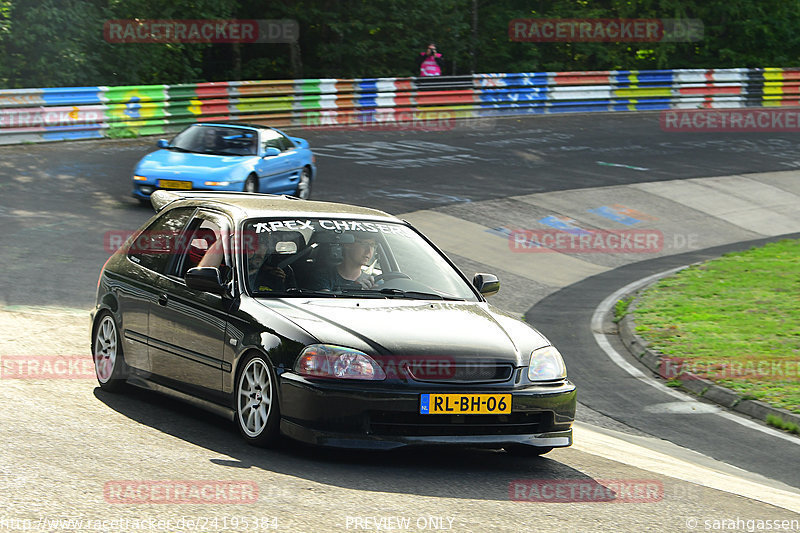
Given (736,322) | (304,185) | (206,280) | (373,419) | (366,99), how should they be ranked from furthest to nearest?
1. (366,99)
2. (304,185)
3. (736,322)
4. (206,280)
5. (373,419)

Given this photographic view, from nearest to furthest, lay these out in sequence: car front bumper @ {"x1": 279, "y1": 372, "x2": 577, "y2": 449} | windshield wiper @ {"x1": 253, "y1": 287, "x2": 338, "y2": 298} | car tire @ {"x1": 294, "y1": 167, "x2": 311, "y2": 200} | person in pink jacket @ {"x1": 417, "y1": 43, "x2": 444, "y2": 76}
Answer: car front bumper @ {"x1": 279, "y1": 372, "x2": 577, "y2": 449} → windshield wiper @ {"x1": 253, "y1": 287, "x2": 338, "y2": 298} → car tire @ {"x1": 294, "y1": 167, "x2": 311, "y2": 200} → person in pink jacket @ {"x1": 417, "y1": 43, "x2": 444, "y2": 76}

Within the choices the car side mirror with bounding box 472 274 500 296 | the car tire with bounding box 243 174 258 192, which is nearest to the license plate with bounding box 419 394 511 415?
the car side mirror with bounding box 472 274 500 296

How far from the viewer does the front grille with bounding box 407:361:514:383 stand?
6465 mm

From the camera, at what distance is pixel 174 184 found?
675 inches

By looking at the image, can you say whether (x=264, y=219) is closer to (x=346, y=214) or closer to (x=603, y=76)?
(x=346, y=214)

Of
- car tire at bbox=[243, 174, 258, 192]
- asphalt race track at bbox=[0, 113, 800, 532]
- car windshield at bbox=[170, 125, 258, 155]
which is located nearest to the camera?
asphalt race track at bbox=[0, 113, 800, 532]

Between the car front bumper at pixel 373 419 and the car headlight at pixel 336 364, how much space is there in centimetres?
6

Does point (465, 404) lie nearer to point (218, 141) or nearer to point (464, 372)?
point (464, 372)

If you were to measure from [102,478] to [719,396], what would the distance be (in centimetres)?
679

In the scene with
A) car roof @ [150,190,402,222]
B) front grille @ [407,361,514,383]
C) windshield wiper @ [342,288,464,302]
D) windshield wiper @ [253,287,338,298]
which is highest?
car roof @ [150,190,402,222]

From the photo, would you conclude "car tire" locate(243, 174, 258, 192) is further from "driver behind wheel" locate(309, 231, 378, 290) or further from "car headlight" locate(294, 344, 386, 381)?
"car headlight" locate(294, 344, 386, 381)

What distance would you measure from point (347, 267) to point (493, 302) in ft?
25.7

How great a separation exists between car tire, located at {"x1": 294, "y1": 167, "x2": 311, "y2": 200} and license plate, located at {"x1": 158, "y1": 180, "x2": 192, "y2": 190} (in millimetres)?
2886

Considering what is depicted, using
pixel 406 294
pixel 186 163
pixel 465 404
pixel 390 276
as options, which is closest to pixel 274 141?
pixel 186 163
